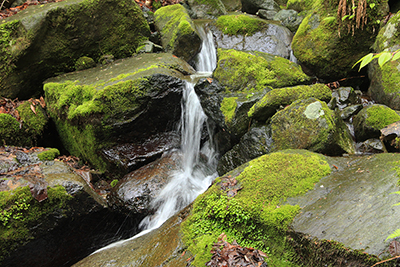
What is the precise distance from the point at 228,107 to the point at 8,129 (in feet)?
18.7

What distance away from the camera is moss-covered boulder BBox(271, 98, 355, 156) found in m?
4.35

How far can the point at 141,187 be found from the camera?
571cm

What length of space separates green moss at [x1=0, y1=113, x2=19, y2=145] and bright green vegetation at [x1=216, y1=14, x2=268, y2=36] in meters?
7.65

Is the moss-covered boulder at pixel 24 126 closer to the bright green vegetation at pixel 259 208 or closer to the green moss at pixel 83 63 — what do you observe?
the green moss at pixel 83 63

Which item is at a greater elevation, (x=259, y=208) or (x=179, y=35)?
(x=179, y=35)

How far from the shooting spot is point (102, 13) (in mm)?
7793

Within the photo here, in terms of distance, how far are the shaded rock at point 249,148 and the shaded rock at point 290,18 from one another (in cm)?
642

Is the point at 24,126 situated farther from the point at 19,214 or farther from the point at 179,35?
the point at 179,35

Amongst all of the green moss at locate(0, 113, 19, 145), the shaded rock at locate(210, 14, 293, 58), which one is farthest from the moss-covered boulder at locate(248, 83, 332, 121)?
the green moss at locate(0, 113, 19, 145)

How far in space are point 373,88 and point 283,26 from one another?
4.81 metres

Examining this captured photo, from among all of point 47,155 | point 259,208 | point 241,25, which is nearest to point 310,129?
point 259,208

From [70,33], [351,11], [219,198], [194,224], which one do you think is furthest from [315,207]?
[70,33]

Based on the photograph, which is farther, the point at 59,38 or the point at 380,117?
the point at 59,38

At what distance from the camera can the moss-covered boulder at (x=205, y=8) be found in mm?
11156
